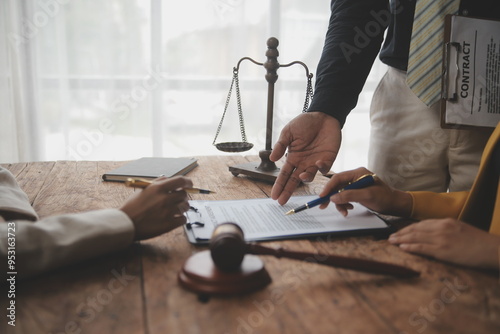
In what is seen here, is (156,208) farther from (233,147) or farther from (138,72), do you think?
(138,72)

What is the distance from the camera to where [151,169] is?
1.39m

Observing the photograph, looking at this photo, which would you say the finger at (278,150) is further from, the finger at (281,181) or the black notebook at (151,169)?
the black notebook at (151,169)

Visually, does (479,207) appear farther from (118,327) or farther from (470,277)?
(118,327)

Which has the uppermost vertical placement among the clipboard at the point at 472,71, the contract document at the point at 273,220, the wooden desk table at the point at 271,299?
the clipboard at the point at 472,71

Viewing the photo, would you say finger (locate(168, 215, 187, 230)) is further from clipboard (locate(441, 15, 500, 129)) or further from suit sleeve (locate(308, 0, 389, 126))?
clipboard (locate(441, 15, 500, 129))

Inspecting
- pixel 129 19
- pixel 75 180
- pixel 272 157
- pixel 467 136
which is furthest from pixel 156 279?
pixel 129 19

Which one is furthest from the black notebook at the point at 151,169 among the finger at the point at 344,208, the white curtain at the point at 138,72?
the white curtain at the point at 138,72

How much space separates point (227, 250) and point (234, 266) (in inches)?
1.2

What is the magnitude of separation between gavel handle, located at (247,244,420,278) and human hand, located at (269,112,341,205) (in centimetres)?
48

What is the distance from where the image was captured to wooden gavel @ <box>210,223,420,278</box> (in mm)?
634

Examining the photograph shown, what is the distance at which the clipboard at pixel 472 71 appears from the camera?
1.18 metres

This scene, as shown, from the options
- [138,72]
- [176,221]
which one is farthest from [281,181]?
[138,72]

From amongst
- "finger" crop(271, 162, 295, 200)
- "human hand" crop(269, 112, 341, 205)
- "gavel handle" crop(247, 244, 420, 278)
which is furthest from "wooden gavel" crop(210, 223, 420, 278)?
"human hand" crop(269, 112, 341, 205)

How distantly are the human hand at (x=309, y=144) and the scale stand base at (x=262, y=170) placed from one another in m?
0.13
